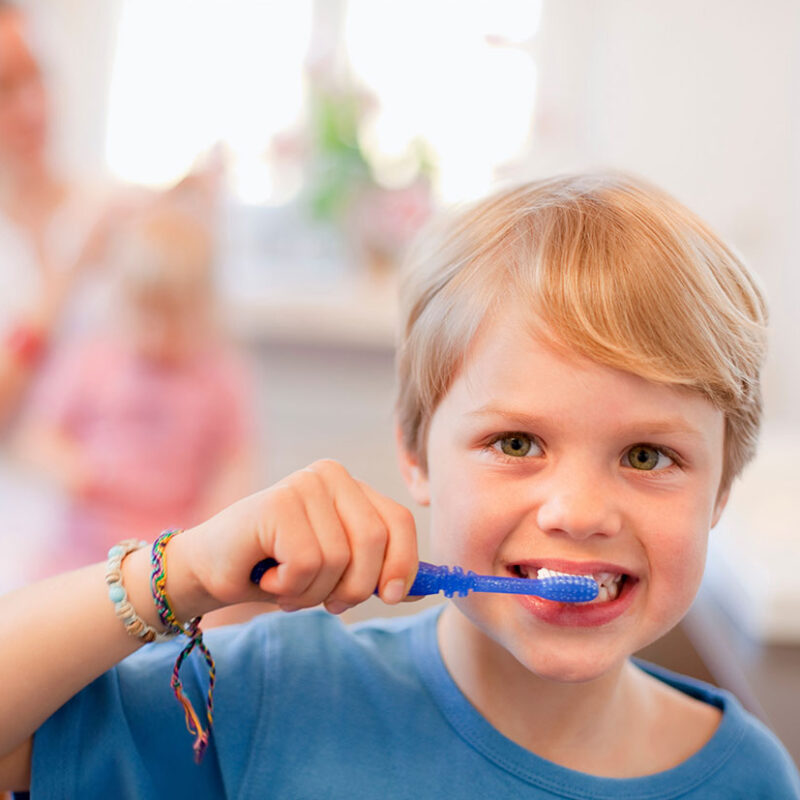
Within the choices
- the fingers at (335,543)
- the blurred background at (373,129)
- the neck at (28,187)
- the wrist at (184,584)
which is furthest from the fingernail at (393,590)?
the blurred background at (373,129)

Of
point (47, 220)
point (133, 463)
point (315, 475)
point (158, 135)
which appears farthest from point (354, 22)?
point (315, 475)

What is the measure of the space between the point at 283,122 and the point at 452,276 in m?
1.84

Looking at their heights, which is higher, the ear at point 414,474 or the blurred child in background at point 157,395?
the ear at point 414,474

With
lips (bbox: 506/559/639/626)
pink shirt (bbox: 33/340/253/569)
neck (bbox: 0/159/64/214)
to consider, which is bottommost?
pink shirt (bbox: 33/340/253/569)

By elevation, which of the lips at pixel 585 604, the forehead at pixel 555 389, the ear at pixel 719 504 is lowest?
the lips at pixel 585 604

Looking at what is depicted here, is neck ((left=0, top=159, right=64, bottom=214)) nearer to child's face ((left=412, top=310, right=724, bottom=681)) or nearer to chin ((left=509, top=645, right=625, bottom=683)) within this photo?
child's face ((left=412, top=310, right=724, bottom=681))

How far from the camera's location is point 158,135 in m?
2.42

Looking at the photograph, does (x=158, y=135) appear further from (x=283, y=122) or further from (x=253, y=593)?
(x=253, y=593)

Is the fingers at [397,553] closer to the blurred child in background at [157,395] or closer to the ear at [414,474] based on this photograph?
the ear at [414,474]

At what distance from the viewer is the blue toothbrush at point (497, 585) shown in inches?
24.7

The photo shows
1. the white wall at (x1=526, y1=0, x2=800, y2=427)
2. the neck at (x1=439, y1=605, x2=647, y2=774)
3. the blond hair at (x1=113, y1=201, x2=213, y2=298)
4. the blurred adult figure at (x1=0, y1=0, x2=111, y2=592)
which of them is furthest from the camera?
the white wall at (x1=526, y1=0, x2=800, y2=427)

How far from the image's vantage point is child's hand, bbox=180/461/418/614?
0.58 m

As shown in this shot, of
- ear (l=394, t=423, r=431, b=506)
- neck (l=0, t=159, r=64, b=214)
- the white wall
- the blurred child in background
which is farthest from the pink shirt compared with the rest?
the white wall

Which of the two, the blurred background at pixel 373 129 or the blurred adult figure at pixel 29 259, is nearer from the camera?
the blurred adult figure at pixel 29 259
